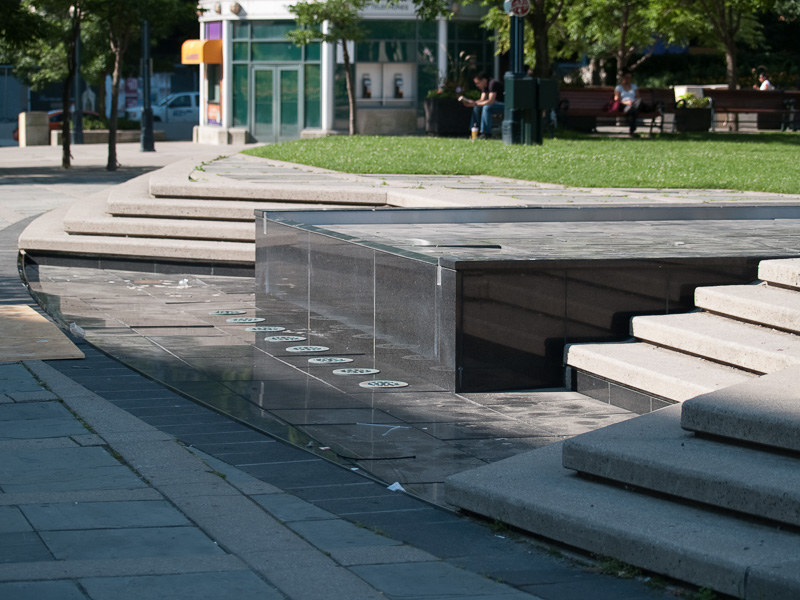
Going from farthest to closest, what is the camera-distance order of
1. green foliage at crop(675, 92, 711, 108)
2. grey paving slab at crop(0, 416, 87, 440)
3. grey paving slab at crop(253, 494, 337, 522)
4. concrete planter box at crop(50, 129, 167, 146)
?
1. concrete planter box at crop(50, 129, 167, 146)
2. green foliage at crop(675, 92, 711, 108)
3. grey paving slab at crop(0, 416, 87, 440)
4. grey paving slab at crop(253, 494, 337, 522)

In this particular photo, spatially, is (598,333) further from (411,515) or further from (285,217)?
(285,217)

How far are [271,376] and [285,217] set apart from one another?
10.3ft

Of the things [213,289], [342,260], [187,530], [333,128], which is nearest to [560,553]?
[187,530]

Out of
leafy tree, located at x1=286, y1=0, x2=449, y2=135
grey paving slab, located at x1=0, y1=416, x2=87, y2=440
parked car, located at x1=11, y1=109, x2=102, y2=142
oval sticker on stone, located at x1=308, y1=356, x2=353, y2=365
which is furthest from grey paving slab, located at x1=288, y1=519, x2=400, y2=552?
parked car, located at x1=11, y1=109, x2=102, y2=142

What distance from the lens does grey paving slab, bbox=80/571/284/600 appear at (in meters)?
3.94

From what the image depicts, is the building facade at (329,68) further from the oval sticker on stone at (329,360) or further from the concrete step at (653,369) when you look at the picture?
the concrete step at (653,369)

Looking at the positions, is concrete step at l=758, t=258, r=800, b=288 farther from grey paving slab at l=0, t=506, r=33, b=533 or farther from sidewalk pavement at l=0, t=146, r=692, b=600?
grey paving slab at l=0, t=506, r=33, b=533

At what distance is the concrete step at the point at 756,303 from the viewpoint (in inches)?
265

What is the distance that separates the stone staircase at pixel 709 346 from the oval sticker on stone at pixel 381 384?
1060mm

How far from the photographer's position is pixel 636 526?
175 inches

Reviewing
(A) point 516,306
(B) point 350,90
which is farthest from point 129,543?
(B) point 350,90

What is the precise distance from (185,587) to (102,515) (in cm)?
88

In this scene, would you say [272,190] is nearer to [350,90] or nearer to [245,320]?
[245,320]

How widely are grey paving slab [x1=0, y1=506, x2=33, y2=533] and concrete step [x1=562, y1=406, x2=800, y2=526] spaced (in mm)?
2196
